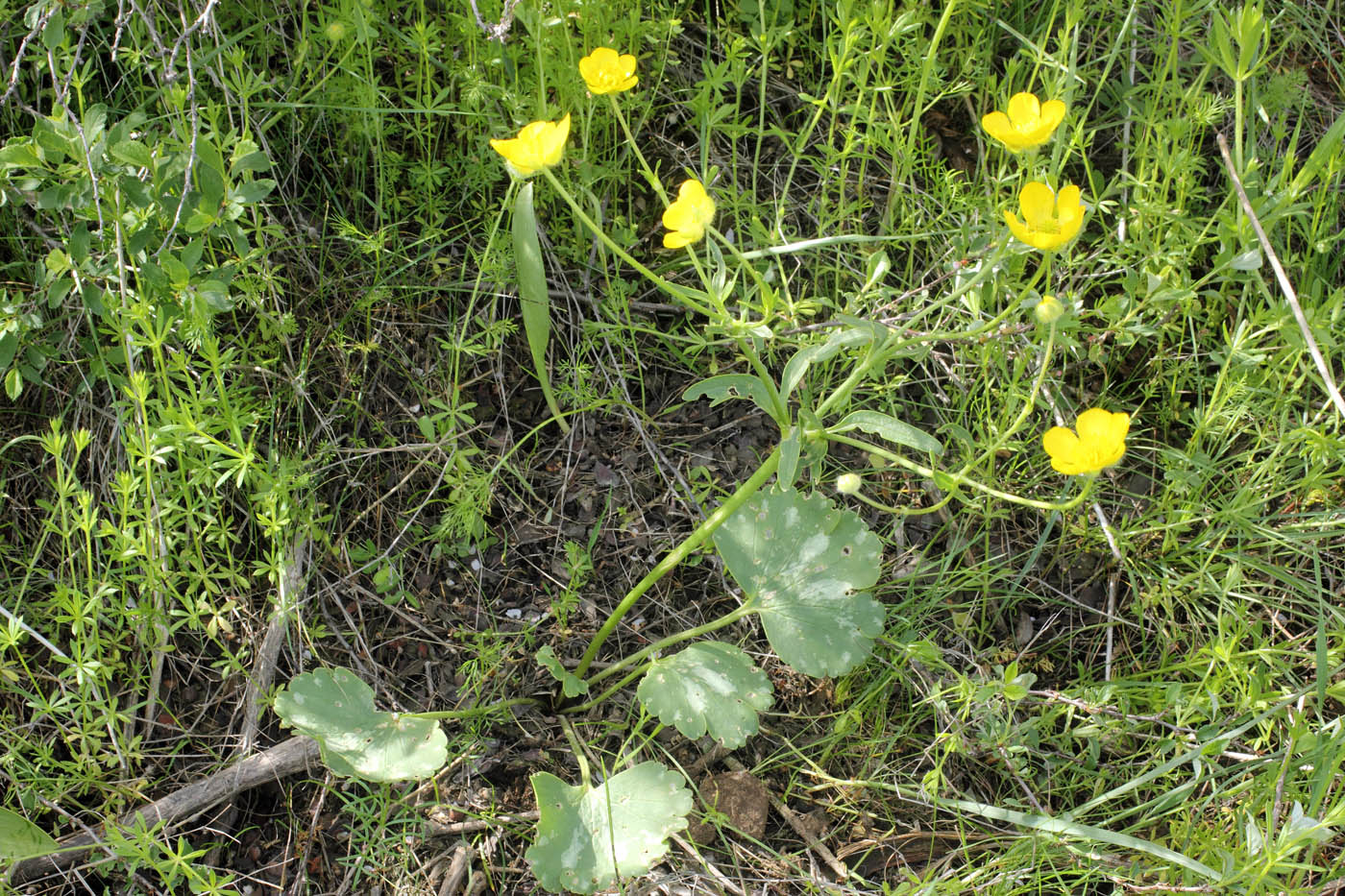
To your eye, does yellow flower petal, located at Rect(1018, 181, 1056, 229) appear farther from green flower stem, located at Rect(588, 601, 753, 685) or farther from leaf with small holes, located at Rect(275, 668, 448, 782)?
leaf with small holes, located at Rect(275, 668, 448, 782)

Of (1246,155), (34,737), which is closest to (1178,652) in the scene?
(1246,155)

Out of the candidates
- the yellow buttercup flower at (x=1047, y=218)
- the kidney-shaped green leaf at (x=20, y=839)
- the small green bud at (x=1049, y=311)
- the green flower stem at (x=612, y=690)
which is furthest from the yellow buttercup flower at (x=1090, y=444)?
the kidney-shaped green leaf at (x=20, y=839)

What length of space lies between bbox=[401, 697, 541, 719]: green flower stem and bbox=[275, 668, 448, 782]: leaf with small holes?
2 cm

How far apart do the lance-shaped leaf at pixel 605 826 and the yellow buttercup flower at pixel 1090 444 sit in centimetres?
82

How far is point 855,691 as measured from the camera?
208 cm

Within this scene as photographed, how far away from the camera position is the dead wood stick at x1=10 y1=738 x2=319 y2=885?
1783 mm

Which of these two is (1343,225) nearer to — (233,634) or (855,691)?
(855,691)

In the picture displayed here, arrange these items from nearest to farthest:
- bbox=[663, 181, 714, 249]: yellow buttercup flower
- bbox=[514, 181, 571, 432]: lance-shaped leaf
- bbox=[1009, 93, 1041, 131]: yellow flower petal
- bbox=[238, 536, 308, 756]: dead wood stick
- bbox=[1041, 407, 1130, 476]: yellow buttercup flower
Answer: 1. bbox=[1041, 407, 1130, 476]: yellow buttercup flower
2. bbox=[663, 181, 714, 249]: yellow buttercup flower
3. bbox=[1009, 93, 1041, 131]: yellow flower petal
4. bbox=[238, 536, 308, 756]: dead wood stick
5. bbox=[514, 181, 571, 432]: lance-shaped leaf

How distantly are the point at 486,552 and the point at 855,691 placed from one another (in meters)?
0.81

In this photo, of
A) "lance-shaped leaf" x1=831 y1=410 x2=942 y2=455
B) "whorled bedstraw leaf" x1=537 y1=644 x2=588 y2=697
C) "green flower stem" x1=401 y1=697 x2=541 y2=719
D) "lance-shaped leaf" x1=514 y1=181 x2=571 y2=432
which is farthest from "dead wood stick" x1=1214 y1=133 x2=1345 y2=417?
"green flower stem" x1=401 y1=697 x2=541 y2=719

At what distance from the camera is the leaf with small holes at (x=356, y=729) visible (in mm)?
1748

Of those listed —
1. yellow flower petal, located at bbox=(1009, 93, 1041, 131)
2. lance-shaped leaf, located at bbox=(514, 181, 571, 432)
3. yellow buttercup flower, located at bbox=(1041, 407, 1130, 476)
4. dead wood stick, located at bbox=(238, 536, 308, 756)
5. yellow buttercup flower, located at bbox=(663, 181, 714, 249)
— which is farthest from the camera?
lance-shaped leaf, located at bbox=(514, 181, 571, 432)

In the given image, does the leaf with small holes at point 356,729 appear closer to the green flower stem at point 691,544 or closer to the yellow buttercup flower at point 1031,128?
the green flower stem at point 691,544

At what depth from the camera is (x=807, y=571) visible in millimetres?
1965
